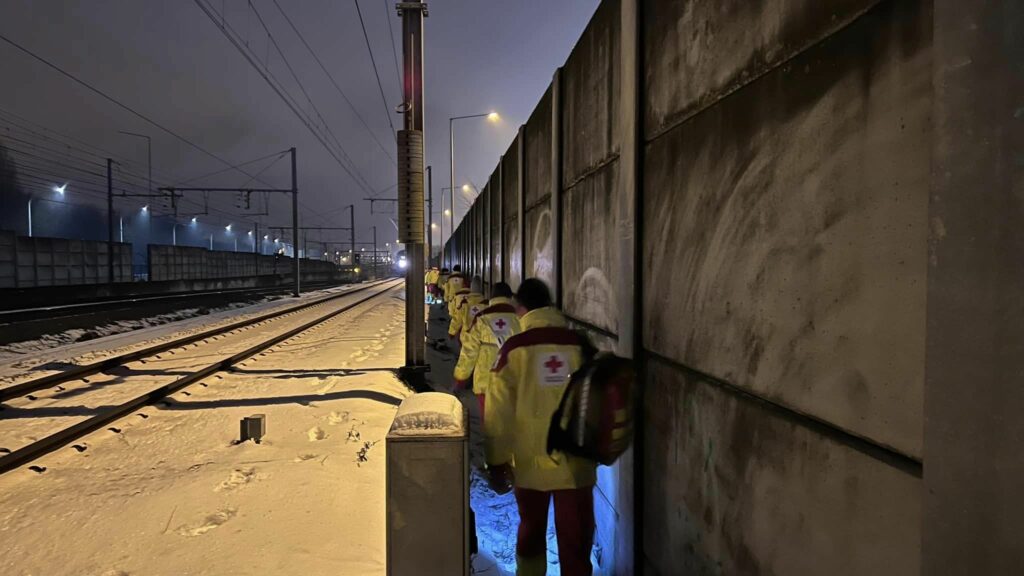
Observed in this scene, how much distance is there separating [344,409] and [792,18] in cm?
721

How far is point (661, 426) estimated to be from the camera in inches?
129

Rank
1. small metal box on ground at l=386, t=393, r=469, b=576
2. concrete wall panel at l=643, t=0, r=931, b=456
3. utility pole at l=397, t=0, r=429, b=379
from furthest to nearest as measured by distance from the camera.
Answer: utility pole at l=397, t=0, r=429, b=379
small metal box on ground at l=386, t=393, r=469, b=576
concrete wall panel at l=643, t=0, r=931, b=456

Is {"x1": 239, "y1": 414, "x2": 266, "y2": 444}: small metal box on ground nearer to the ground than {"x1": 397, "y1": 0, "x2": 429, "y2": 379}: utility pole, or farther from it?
nearer to the ground

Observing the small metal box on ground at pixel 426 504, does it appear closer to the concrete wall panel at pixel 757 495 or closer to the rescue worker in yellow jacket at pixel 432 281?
the concrete wall panel at pixel 757 495

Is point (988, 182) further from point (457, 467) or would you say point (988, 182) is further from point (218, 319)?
point (218, 319)

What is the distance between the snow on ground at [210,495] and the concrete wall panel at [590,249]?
2450mm

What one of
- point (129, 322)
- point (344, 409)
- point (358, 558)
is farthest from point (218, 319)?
point (358, 558)

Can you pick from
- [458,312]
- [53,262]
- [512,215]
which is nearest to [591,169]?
[458,312]

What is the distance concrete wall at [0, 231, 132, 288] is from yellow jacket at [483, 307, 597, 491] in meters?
32.9

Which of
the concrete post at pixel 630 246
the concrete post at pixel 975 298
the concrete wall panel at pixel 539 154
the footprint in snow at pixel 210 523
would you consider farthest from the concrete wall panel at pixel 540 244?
the concrete post at pixel 975 298

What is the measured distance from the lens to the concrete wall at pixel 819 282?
1.20m

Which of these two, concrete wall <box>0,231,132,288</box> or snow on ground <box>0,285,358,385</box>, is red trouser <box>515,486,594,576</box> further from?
concrete wall <box>0,231,132,288</box>

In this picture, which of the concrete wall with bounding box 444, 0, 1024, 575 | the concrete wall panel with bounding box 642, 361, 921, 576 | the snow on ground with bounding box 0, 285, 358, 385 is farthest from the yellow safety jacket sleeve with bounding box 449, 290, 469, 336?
the snow on ground with bounding box 0, 285, 358, 385

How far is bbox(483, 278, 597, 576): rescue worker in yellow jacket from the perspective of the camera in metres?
3.04
